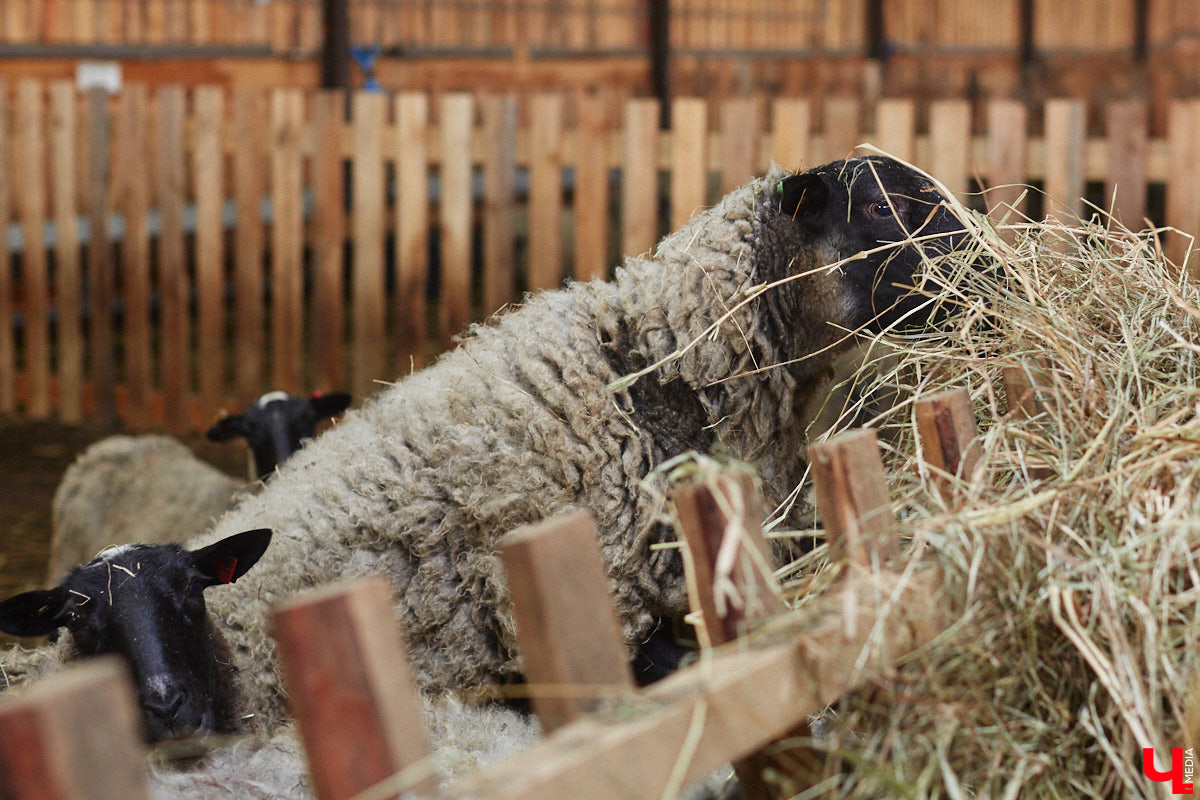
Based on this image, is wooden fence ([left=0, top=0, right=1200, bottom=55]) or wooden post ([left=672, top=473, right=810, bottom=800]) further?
wooden fence ([left=0, top=0, right=1200, bottom=55])

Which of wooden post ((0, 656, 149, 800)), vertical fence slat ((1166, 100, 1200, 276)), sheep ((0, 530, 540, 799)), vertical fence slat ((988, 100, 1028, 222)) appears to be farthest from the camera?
vertical fence slat ((988, 100, 1028, 222))

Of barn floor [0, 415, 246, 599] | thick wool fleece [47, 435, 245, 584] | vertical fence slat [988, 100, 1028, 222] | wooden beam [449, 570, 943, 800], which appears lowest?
barn floor [0, 415, 246, 599]

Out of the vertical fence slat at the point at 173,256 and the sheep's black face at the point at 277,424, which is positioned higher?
the vertical fence slat at the point at 173,256

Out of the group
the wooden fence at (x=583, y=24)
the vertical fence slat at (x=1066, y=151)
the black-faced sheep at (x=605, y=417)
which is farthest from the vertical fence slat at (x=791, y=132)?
the wooden fence at (x=583, y=24)

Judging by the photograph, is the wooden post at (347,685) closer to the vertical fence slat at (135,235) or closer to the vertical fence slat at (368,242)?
the vertical fence slat at (368,242)

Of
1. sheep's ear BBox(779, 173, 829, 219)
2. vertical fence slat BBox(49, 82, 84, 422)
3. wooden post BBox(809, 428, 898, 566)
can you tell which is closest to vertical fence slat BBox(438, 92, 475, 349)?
vertical fence slat BBox(49, 82, 84, 422)

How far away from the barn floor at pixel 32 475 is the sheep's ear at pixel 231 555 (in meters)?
2.22

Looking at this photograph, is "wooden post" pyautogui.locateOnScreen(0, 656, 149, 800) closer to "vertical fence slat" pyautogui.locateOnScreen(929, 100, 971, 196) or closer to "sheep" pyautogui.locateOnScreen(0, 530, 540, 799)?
"sheep" pyautogui.locateOnScreen(0, 530, 540, 799)

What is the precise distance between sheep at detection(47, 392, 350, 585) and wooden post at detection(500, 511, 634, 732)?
3.55 metres

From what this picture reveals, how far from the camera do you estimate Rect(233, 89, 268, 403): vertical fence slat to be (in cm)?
705

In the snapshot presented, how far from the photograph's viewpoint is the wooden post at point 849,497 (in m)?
1.78

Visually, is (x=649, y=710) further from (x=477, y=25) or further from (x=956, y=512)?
(x=477, y=25)

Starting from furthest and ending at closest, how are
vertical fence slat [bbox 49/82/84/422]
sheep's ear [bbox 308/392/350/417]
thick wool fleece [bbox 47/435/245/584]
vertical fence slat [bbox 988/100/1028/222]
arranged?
vertical fence slat [bbox 49/82/84/422], vertical fence slat [bbox 988/100/1028/222], sheep's ear [bbox 308/392/350/417], thick wool fleece [bbox 47/435/245/584]

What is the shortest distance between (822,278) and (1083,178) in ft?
11.4
